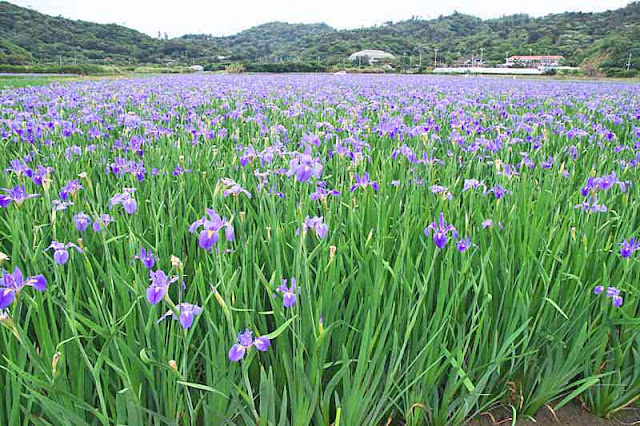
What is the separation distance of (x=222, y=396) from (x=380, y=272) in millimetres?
648

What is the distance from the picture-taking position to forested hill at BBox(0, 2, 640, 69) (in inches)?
2071

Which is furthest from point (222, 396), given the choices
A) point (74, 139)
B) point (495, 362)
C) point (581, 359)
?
point (74, 139)

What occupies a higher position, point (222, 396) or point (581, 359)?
point (222, 396)

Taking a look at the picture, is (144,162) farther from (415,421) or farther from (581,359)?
(581,359)

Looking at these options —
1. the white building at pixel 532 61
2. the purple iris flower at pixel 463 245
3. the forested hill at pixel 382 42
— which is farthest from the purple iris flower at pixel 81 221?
the white building at pixel 532 61

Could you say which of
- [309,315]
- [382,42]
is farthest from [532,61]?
[309,315]

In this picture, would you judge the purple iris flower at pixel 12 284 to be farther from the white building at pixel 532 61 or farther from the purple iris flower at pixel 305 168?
the white building at pixel 532 61

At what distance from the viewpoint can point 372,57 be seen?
227 ft

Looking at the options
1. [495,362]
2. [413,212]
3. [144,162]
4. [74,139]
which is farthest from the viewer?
[74,139]

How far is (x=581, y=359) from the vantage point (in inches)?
69.2

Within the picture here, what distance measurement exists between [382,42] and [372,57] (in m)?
10.2

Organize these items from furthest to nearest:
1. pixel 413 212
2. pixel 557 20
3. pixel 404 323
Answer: pixel 557 20, pixel 413 212, pixel 404 323

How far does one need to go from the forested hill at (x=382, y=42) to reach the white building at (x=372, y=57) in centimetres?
221

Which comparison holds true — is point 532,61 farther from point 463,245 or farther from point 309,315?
point 309,315
